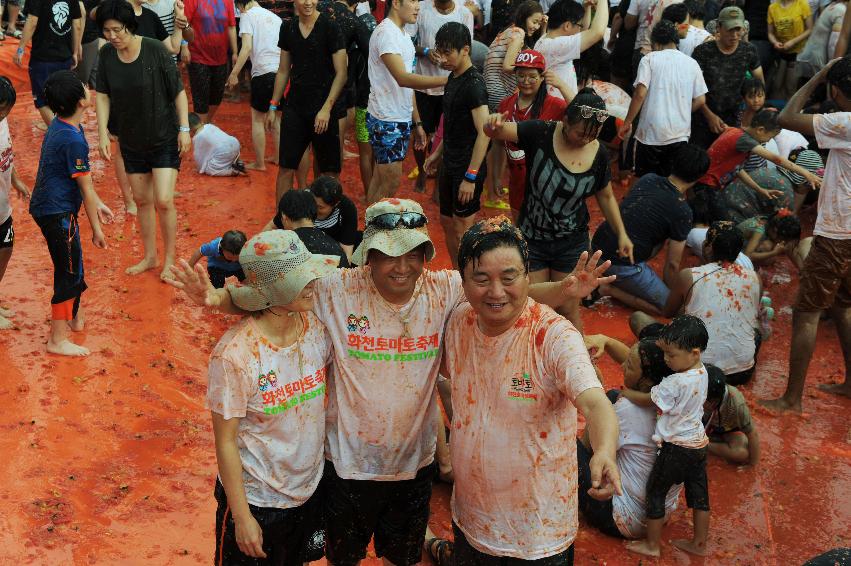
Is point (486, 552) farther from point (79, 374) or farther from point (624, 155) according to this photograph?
point (624, 155)

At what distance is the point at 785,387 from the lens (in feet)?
21.6

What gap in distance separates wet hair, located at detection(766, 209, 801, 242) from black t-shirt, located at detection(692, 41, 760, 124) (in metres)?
1.95

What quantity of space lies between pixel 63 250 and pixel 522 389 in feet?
12.9

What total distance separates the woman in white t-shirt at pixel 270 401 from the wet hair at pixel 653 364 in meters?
2.11

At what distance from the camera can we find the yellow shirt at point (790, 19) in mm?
10398

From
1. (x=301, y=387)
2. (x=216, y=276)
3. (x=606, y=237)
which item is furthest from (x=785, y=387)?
(x=301, y=387)

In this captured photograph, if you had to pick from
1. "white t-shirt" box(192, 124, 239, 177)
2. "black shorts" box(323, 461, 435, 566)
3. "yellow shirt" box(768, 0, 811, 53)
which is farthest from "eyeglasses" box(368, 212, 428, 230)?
"yellow shirt" box(768, 0, 811, 53)

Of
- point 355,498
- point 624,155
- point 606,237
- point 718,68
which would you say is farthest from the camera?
point 624,155

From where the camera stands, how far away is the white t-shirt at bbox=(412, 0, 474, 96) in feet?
27.8

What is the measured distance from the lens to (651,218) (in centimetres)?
707

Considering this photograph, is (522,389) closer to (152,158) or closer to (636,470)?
(636,470)

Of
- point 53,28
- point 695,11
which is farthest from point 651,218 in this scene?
point 53,28

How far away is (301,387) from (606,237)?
4.49 meters

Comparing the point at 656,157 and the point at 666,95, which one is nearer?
the point at 666,95
